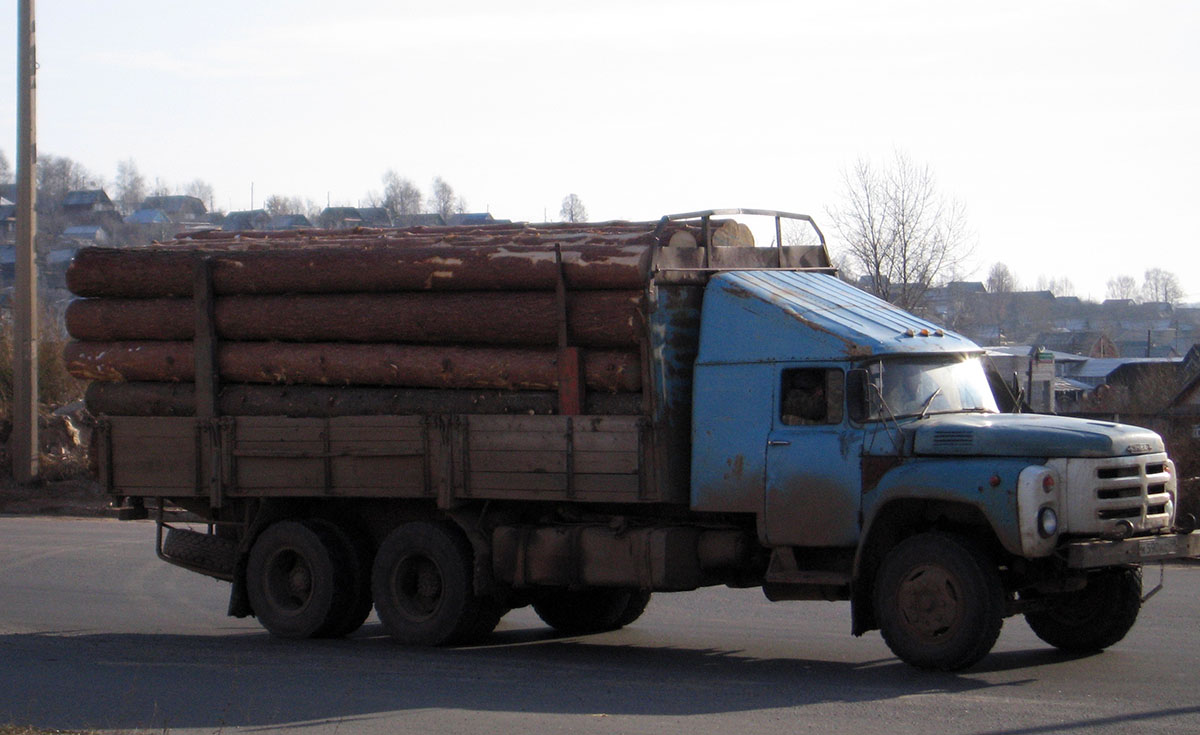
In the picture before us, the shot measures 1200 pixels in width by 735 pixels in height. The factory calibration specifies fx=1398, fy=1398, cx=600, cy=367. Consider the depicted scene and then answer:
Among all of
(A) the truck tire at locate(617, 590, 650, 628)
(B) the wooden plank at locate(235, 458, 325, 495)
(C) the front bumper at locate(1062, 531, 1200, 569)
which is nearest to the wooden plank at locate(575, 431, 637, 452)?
(A) the truck tire at locate(617, 590, 650, 628)

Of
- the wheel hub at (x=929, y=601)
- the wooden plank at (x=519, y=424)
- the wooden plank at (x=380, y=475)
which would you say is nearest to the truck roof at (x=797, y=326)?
the wooden plank at (x=519, y=424)

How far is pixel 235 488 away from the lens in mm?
12797

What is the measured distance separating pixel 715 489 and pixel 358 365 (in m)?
3.56

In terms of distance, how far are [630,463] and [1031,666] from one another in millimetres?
3295

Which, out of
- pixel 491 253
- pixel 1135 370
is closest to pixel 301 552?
pixel 491 253

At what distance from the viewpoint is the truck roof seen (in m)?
10.3

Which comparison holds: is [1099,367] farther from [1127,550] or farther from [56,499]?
[1127,550]

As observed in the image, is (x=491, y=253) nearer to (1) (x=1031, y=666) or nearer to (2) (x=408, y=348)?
(2) (x=408, y=348)

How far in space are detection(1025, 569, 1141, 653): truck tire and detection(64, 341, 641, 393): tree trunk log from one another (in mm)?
3598

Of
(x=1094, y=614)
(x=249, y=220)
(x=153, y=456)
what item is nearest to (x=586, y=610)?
(x=153, y=456)

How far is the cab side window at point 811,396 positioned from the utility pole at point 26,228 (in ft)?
62.2

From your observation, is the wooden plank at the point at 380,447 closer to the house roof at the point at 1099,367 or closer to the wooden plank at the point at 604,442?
the wooden plank at the point at 604,442

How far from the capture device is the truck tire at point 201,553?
519 inches

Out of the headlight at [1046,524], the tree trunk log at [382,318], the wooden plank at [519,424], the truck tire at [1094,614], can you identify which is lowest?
the truck tire at [1094,614]
